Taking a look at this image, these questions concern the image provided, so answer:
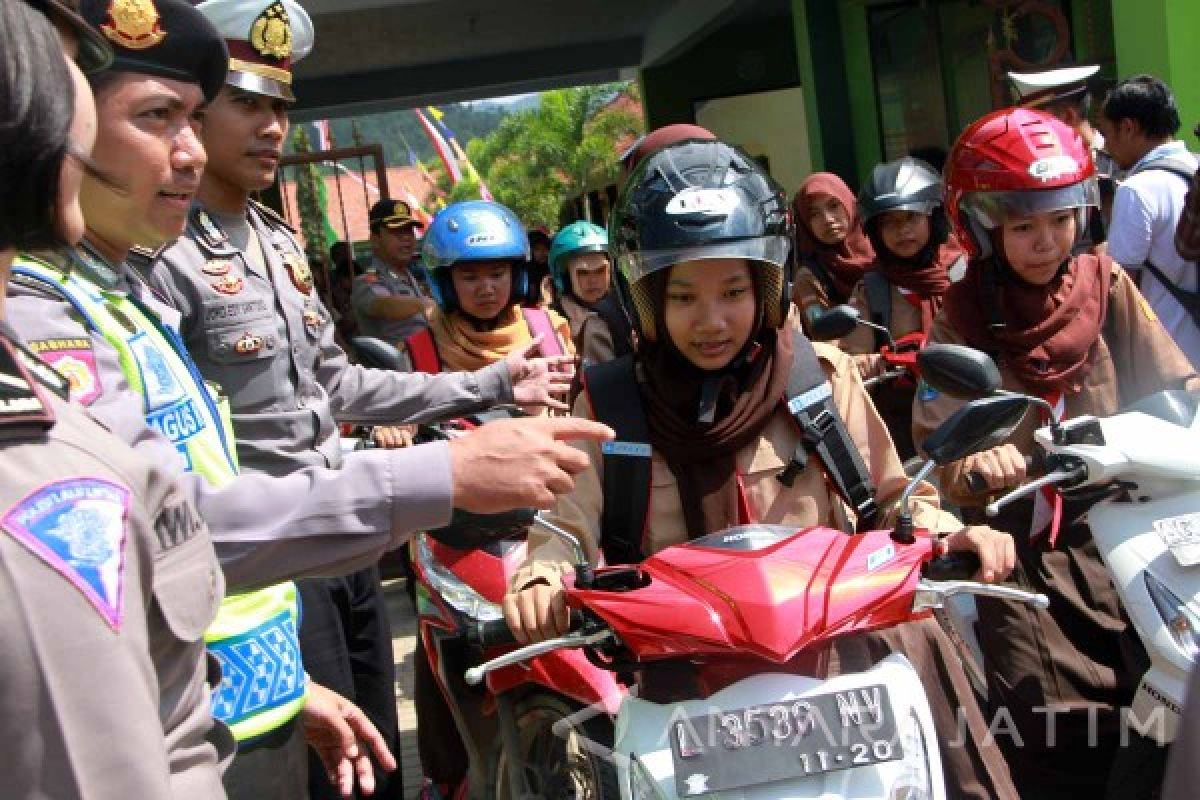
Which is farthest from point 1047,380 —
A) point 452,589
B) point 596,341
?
point 452,589

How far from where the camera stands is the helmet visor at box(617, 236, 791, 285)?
112 inches

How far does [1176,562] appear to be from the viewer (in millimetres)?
2846

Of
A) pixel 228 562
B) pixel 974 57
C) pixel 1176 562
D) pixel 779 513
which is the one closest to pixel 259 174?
pixel 779 513

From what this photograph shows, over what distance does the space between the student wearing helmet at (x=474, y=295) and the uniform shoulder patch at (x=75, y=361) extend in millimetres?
3507

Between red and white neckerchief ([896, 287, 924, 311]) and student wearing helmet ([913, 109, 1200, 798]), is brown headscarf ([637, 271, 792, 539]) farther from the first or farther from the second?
red and white neckerchief ([896, 287, 924, 311])

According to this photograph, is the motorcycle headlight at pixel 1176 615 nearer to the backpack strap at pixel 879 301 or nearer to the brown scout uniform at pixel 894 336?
the brown scout uniform at pixel 894 336

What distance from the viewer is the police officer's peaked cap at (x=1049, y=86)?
21.3 ft

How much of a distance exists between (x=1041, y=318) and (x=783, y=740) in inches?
80.1

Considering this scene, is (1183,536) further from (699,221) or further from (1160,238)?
(1160,238)

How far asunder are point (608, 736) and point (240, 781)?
0.82m

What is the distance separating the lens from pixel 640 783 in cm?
221

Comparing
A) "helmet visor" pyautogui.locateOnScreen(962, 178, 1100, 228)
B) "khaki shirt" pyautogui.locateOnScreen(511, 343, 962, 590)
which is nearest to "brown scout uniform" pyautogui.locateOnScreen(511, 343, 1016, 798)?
"khaki shirt" pyautogui.locateOnScreen(511, 343, 962, 590)

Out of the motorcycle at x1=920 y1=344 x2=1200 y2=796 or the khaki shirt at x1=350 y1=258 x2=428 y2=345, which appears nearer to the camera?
the motorcycle at x1=920 y1=344 x2=1200 y2=796

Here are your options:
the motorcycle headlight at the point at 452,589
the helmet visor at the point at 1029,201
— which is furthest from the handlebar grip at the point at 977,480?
the motorcycle headlight at the point at 452,589
